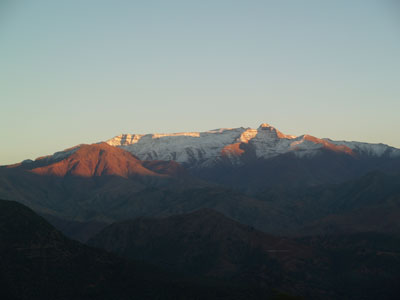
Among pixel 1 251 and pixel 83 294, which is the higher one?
pixel 1 251

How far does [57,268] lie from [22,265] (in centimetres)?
1119

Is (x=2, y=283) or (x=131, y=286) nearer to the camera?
(x=2, y=283)

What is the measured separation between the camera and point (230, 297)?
192875 millimetres

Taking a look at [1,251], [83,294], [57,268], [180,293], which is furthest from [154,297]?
[1,251]

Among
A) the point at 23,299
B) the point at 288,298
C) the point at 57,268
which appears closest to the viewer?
the point at 23,299

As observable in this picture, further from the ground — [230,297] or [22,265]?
[22,265]

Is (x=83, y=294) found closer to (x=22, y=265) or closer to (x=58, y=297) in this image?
(x=58, y=297)

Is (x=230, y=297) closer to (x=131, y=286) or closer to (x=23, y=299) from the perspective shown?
(x=131, y=286)

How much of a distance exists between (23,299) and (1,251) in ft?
94.9

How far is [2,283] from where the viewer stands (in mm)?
182250

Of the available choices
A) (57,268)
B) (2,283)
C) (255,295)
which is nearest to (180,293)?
(255,295)

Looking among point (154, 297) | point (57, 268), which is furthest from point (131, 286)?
point (57, 268)

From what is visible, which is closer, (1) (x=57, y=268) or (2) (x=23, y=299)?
(2) (x=23, y=299)

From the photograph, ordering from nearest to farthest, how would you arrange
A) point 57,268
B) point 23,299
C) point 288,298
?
point 23,299
point 288,298
point 57,268
